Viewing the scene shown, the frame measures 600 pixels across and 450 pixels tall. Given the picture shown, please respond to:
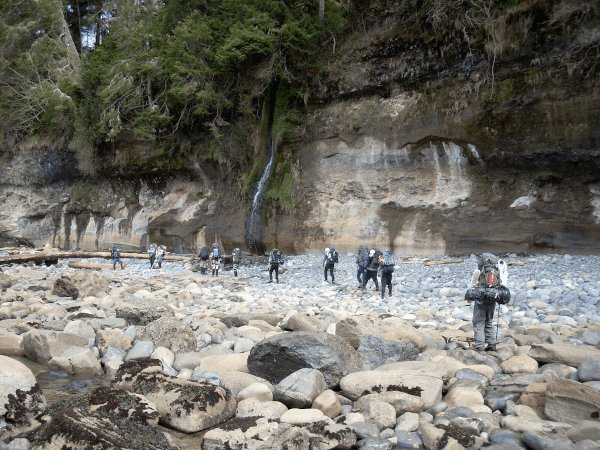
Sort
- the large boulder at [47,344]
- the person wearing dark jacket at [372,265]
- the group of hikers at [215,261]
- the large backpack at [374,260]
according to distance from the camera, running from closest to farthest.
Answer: the large boulder at [47,344] < the large backpack at [374,260] < the person wearing dark jacket at [372,265] < the group of hikers at [215,261]

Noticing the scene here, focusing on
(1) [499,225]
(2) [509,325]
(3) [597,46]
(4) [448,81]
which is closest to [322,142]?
(4) [448,81]

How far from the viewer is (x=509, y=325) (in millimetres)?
7766

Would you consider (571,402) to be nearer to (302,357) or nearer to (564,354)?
(564,354)

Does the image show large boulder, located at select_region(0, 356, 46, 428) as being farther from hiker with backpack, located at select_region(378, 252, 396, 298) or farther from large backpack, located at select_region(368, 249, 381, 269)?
large backpack, located at select_region(368, 249, 381, 269)

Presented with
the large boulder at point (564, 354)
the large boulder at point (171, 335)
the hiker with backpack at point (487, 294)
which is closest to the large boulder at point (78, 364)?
the large boulder at point (171, 335)

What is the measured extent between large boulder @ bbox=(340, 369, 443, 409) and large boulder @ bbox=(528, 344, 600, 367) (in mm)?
1578

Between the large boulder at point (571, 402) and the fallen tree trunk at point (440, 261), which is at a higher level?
the fallen tree trunk at point (440, 261)

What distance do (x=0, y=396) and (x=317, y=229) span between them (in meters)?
17.1

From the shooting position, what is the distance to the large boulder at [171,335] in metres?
6.39

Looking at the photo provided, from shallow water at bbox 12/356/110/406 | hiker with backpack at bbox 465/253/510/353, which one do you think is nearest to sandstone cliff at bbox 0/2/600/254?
hiker with backpack at bbox 465/253/510/353

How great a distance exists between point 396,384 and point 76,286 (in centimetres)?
947

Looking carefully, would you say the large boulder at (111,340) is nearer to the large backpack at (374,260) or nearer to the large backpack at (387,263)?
the large backpack at (387,263)

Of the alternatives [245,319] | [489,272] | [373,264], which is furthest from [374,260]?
[489,272]

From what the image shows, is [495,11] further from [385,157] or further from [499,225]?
[499,225]
